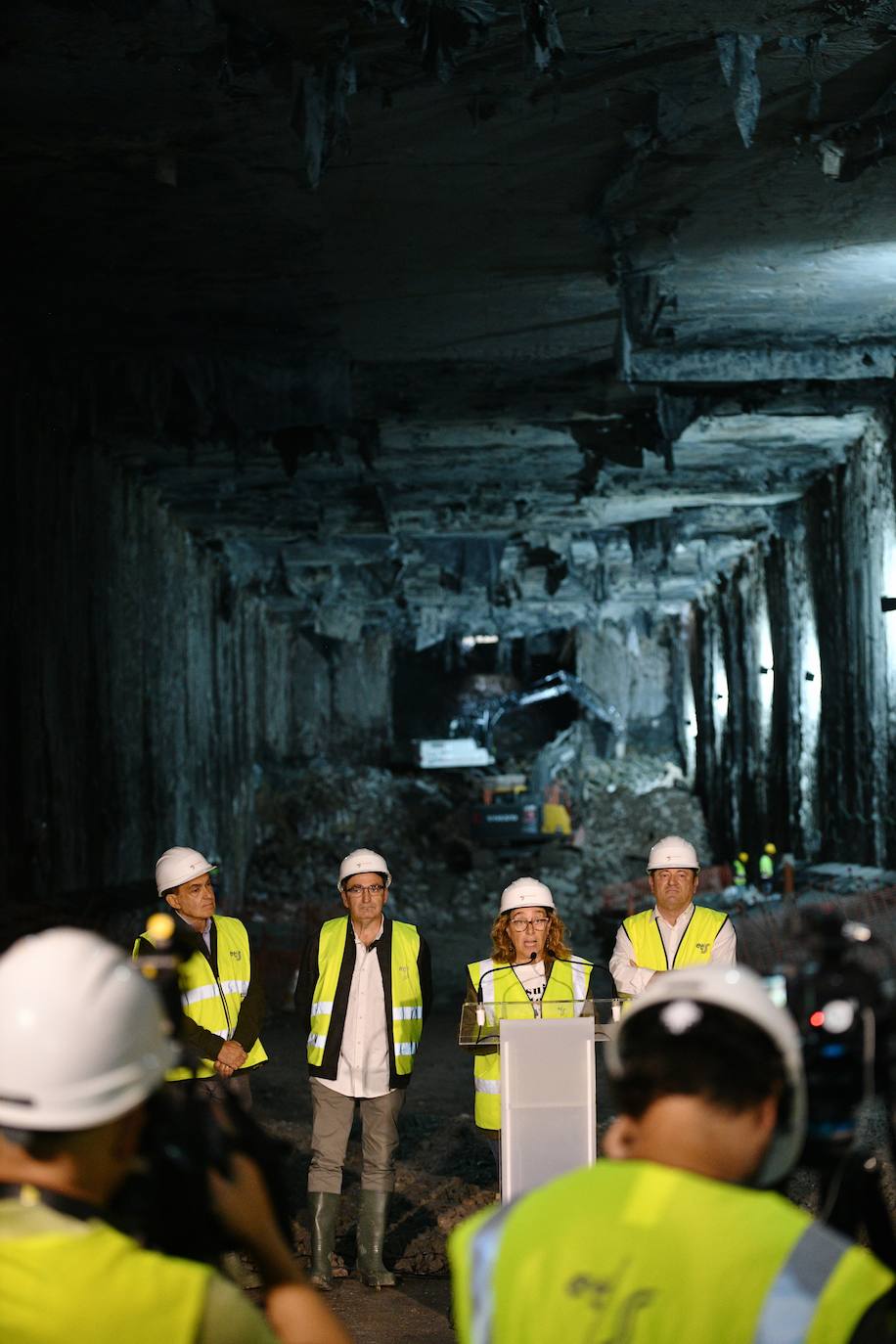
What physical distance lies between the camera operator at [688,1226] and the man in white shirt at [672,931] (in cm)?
409

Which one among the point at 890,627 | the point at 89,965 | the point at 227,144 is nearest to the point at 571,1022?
the point at 89,965

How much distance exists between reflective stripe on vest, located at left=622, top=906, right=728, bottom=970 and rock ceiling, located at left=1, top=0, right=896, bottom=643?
3942 millimetres

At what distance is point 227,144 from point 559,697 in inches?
1414

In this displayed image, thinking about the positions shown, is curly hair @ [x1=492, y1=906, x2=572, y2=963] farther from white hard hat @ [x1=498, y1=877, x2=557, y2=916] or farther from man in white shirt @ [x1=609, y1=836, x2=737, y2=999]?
man in white shirt @ [x1=609, y1=836, x2=737, y2=999]

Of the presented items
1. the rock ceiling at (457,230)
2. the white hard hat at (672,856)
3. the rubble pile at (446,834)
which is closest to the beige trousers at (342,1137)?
the white hard hat at (672,856)

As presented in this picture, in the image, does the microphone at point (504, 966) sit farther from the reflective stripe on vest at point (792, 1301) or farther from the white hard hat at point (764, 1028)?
the reflective stripe on vest at point (792, 1301)

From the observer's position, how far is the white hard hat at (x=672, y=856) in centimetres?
613

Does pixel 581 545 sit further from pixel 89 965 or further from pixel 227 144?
pixel 89 965

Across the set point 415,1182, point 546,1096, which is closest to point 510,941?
point 546,1096

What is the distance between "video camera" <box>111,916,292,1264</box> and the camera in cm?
190

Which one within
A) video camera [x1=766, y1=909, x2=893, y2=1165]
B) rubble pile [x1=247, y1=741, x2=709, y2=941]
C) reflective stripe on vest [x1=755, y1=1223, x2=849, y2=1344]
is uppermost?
video camera [x1=766, y1=909, x2=893, y2=1165]

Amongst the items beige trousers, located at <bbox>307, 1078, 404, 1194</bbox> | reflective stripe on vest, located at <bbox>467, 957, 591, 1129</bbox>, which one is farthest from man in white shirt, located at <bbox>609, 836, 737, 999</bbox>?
beige trousers, located at <bbox>307, 1078, 404, 1194</bbox>

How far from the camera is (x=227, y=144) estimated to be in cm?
751

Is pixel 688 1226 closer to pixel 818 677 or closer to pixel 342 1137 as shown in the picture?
pixel 342 1137
